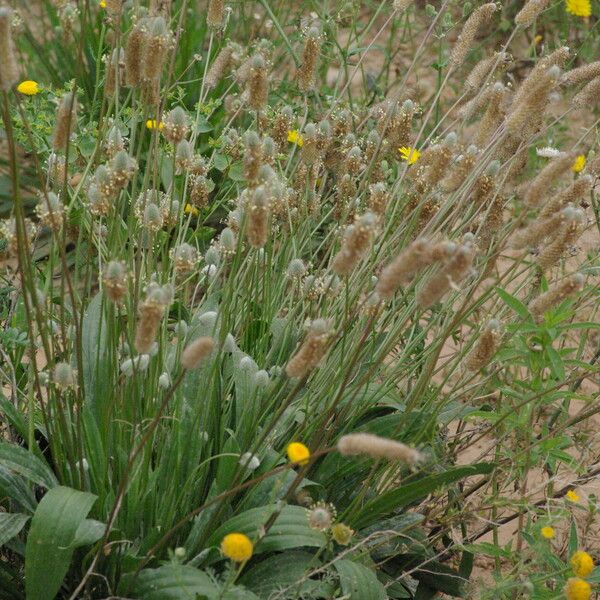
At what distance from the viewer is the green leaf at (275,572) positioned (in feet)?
6.41

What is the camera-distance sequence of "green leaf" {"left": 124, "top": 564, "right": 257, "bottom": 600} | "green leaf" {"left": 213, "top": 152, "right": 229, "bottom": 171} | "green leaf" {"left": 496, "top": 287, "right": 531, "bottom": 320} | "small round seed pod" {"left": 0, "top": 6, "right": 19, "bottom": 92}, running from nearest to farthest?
"small round seed pod" {"left": 0, "top": 6, "right": 19, "bottom": 92}
"green leaf" {"left": 124, "top": 564, "right": 257, "bottom": 600}
"green leaf" {"left": 496, "top": 287, "right": 531, "bottom": 320}
"green leaf" {"left": 213, "top": 152, "right": 229, "bottom": 171}

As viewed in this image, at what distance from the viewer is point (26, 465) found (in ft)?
6.42

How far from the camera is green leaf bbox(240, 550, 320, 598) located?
6.41ft

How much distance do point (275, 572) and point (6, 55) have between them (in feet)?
3.55

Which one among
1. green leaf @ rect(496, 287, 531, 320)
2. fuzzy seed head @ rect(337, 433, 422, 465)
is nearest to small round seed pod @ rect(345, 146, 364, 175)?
green leaf @ rect(496, 287, 531, 320)

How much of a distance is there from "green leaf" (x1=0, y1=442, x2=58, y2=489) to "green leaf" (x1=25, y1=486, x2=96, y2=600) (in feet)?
0.45

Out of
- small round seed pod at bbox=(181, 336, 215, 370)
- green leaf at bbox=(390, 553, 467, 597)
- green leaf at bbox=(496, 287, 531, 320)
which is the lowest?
green leaf at bbox=(390, 553, 467, 597)

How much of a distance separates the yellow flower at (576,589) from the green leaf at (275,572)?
0.46 metres

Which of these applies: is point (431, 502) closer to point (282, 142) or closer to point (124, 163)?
point (282, 142)

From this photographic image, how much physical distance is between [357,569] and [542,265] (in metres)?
0.66

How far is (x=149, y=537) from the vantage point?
1.94 metres

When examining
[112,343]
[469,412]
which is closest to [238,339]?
[112,343]

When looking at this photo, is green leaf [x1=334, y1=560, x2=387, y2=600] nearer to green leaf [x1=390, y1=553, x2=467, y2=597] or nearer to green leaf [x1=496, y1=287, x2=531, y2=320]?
green leaf [x1=390, y1=553, x2=467, y2=597]

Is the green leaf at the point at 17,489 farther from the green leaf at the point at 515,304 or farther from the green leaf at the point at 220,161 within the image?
the green leaf at the point at 220,161
